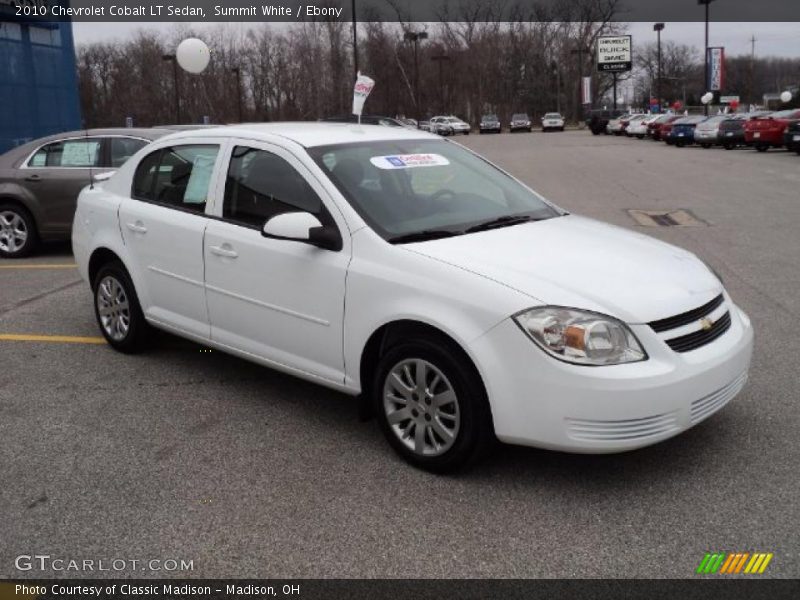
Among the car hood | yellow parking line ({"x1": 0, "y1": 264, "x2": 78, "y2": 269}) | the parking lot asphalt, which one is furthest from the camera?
yellow parking line ({"x1": 0, "y1": 264, "x2": 78, "y2": 269})

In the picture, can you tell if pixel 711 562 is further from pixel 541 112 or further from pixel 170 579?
pixel 541 112

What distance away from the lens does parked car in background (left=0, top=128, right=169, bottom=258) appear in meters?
9.79

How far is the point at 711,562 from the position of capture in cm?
303

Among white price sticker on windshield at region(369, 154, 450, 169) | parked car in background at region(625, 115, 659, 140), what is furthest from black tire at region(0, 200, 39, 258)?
parked car in background at region(625, 115, 659, 140)

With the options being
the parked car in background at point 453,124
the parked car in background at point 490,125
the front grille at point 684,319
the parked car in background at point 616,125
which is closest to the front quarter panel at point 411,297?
the front grille at point 684,319

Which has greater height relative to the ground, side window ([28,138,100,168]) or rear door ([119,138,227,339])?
side window ([28,138,100,168])

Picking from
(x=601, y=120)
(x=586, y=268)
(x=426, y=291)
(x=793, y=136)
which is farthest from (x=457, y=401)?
(x=601, y=120)

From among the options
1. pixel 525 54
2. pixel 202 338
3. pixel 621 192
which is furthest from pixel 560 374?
pixel 525 54

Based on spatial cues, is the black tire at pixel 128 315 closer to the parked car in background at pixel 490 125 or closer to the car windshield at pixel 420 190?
the car windshield at pixel 420 190

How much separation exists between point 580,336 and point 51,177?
8453mm

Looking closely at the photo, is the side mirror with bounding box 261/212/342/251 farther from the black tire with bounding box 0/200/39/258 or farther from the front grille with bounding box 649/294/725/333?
the black tire with bounding box 0/200/39/258

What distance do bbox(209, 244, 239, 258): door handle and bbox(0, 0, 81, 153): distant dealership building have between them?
1785 centimetres

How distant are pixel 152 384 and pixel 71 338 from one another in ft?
5.08
